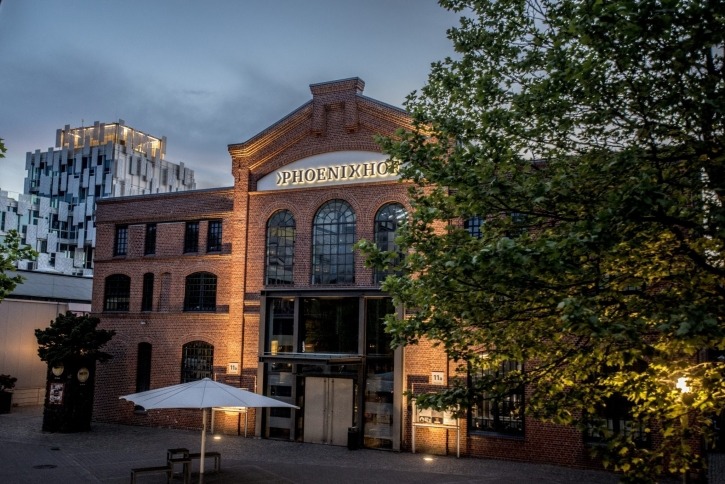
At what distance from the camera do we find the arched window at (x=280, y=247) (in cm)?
2425

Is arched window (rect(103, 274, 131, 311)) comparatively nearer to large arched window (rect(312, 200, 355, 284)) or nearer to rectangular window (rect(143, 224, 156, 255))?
rectangular window (rect(143, 224, 156, 255))

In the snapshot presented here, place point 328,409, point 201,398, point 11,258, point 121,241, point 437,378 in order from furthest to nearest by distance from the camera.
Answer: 1. point 121,241
2. point 328,409
3. point 437,378
4. point 11,258
5. point 201,398

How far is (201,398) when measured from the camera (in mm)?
15344

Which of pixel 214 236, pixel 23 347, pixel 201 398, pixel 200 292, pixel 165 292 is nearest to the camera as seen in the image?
pixel 201 398

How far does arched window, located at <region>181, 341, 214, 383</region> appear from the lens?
25328 millimetres

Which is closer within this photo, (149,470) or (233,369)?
(149,470)

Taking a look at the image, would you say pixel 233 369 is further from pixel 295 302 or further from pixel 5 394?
pixel 5 394

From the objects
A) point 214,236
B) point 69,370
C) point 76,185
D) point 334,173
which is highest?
point 76,185

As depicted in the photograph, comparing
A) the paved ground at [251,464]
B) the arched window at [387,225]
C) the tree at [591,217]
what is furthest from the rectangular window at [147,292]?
the tree at [591,217]

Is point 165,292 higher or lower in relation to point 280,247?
lower

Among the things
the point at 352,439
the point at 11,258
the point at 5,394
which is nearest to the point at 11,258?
the point at 11,258

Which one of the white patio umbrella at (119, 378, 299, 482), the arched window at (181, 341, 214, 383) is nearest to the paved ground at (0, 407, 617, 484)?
the white patio umbrella at (119, 378, 299, 482)

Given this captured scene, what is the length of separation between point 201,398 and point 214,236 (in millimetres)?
11706

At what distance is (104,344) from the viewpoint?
2656 cm
